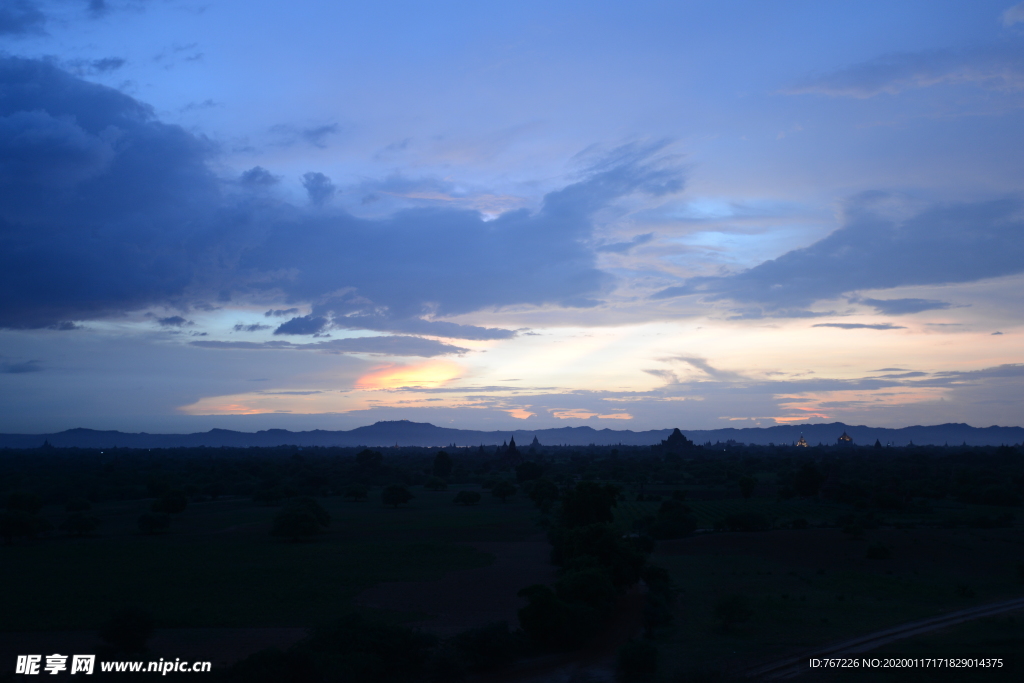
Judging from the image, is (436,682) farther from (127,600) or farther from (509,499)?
(509,499)

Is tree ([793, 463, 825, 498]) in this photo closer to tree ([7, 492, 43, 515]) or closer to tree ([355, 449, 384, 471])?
tree ([7, 492, 43, 515])

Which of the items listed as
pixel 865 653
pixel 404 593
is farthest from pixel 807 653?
pixel 404 593

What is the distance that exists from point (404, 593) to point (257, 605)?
6.37 meters

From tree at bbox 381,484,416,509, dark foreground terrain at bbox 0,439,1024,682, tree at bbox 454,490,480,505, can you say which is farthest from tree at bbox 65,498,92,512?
tree at bbox 454,490,480,505

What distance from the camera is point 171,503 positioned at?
58.1 metres

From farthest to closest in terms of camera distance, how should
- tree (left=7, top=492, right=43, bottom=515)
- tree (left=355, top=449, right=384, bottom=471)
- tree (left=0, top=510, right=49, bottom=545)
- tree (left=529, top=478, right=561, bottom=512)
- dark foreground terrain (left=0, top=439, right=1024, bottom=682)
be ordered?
tree (left=355, top=449, right=384, bottom=471), tree (left=529, top=478, right=561, bottom=512), tree (left=7, top=492, right=43, bottom=515), tree (left=0, top=510, right=49, bottom=545), dark foreground terrain (left=0, top=439, right=1024, bottom=682)

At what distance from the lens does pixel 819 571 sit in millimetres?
32906

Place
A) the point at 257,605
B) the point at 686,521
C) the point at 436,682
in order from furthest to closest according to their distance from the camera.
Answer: the point at 686,521, the point at 257,605, the point at 436,682

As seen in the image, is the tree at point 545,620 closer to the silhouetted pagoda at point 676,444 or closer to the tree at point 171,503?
the tree at point 171,503

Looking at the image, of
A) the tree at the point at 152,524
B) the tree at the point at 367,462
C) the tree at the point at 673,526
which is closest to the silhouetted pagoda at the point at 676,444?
the tree at the point at 367,462

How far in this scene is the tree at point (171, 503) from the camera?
5706 centimetres

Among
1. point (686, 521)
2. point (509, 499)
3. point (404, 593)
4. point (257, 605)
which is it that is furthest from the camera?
point (509, 499)

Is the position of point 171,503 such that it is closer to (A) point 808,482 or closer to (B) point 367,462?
(B) point 367,462

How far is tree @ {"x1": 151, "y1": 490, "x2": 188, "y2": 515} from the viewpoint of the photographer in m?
57.1
